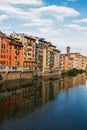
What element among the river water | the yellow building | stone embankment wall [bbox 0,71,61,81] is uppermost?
the yellow building

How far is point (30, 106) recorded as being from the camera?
118 ft

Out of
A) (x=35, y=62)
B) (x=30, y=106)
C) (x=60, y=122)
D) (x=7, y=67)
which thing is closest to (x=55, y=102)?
(x=30, y=106)

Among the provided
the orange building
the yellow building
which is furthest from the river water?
the yellow building

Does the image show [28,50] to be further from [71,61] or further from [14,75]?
[71,61]

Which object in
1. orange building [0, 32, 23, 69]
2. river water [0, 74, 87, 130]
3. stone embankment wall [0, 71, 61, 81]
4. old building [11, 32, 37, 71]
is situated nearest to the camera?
river water [0, 74, 87, 130]

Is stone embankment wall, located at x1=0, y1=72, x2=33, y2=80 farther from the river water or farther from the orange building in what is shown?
the river water

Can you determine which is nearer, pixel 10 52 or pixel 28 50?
pixel 10 52

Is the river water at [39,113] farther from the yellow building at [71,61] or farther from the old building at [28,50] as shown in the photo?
the yellow building at [71,61]

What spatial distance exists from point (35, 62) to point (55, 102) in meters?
43.4

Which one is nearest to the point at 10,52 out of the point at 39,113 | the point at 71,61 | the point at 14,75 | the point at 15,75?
the point at 15,75

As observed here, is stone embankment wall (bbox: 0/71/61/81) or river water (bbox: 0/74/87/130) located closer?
river water (bbox: 0/74/87/130)

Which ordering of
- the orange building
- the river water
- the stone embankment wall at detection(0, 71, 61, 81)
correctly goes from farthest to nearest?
the orange building < the stone embankment wall at detection(0, 71, 61, 81) < the river water

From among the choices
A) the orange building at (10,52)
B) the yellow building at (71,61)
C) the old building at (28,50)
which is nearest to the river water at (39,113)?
the orange building at (10,52)

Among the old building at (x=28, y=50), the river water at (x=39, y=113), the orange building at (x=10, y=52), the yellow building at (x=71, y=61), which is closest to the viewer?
the river water at (x=39, y=113)
